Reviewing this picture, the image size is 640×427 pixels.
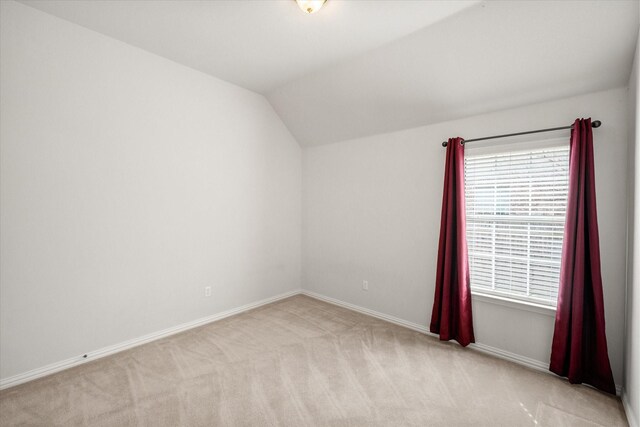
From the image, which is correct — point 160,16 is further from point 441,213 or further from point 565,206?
point 565,206

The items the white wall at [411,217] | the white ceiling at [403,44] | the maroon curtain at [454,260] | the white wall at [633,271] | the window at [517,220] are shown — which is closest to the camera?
the white wall at [633,271]

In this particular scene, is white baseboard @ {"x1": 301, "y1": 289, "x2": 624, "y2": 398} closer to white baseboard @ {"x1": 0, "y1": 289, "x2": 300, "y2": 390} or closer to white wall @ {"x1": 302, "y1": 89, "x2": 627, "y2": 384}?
white wall @ {"x1": 302, "y1": 89, "x2": 627, "y2": 384}

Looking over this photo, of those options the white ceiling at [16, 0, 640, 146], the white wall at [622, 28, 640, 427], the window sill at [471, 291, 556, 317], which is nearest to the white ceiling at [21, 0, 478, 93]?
the white ceiling at [16, 0, 640, 146]

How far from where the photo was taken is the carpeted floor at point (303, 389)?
6.28 ft

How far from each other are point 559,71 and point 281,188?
3.17 m

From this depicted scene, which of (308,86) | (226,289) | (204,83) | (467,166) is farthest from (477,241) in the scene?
(204,83)

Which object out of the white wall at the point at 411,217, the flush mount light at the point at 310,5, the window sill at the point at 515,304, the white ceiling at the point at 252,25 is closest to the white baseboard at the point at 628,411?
the white wall at the point at 411,217

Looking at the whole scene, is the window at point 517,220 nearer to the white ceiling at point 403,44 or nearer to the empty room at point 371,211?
the empty room at point 371,211

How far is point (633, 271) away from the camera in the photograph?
6.28ft

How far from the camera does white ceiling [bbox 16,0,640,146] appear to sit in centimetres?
206

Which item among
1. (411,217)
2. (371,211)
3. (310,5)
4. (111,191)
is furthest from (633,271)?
(111,191)

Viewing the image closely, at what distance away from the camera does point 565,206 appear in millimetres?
2410

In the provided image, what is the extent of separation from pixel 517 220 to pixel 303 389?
7.38 ft

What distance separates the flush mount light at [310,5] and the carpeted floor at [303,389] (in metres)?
2.72
